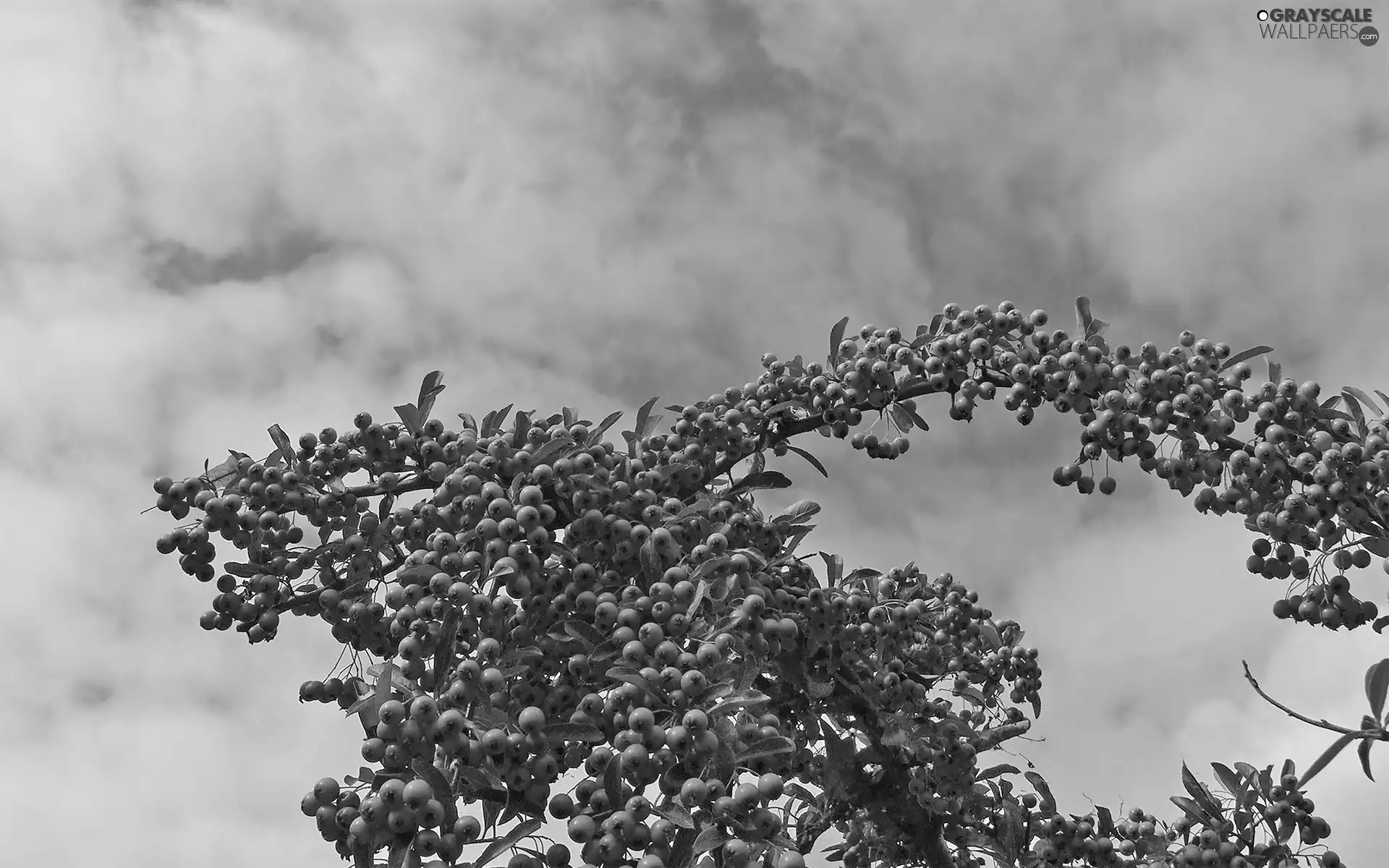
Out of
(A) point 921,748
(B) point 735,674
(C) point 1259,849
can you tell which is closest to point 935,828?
(A) point 921,748

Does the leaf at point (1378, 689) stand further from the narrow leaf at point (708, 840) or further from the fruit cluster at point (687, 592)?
the narrow leaf at point (708, 840)

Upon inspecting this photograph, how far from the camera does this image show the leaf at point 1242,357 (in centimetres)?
516

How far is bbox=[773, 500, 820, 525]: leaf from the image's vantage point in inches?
224

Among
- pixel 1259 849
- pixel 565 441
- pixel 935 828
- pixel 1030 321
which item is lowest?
pixel 1259 849

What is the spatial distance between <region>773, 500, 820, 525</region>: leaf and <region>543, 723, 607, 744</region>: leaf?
1972 mm

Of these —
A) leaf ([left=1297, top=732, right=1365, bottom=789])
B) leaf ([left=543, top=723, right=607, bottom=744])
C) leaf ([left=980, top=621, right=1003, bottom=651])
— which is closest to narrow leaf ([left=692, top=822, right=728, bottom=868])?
leaf ([left=543, top=723, right=607, bottom=744])

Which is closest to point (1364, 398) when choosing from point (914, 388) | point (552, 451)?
point (914, 388)

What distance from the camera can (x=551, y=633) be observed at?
4.46 meters

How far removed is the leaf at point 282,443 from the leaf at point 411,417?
620 millimetres

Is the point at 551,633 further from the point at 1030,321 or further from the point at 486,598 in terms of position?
the point at 1030,321

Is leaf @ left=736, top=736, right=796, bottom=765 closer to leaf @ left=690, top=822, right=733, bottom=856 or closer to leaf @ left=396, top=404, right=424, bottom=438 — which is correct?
leaf @ left=690, top=822, right=733, bottom=856

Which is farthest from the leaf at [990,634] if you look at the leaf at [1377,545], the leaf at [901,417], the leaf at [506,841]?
the leaf at [506,841]

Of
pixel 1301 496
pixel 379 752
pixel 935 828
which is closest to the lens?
pixel 379 752

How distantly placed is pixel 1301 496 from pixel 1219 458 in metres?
0.40
